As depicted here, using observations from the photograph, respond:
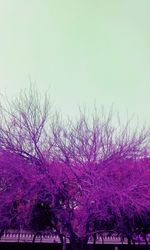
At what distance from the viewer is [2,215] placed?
9406 mm

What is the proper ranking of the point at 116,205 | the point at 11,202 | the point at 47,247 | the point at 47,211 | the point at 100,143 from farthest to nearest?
the point at 47,247, the point at 47,211, the point at 100,143, the point at 11,202, the point at 116,205

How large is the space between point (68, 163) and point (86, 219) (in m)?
1.72

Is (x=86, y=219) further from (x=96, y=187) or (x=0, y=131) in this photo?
(x=0, y=131)

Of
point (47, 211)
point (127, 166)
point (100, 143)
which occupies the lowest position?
point (47, 211)

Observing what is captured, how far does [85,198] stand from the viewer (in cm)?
855

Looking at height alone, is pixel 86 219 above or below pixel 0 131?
below

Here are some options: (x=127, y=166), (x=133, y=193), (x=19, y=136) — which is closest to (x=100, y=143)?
(x=127, y=166)

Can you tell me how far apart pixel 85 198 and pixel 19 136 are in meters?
2.73

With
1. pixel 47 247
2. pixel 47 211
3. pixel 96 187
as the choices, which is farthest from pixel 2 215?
pixel 47 247

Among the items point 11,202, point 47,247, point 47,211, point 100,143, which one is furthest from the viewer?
point 47,247

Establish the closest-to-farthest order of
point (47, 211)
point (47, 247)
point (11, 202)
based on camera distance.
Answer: point (11, 202), point (47, 211), point (47, 247)

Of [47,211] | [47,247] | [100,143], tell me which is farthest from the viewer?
[47,247]

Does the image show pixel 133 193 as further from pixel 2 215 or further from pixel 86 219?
pixel 2 215

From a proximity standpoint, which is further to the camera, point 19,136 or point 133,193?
point 19,136
